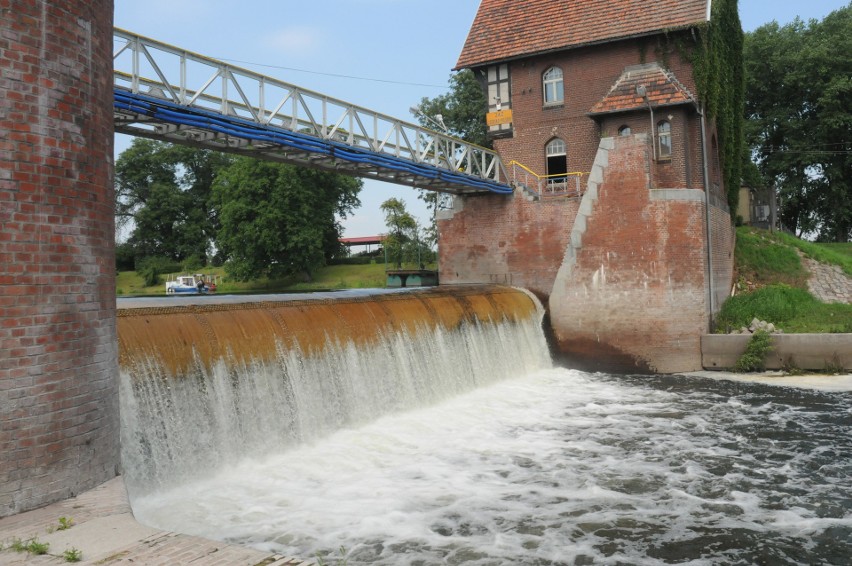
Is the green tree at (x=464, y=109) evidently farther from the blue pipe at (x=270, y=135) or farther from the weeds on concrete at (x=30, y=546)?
the weeds on concrete at (x=30, y=546)

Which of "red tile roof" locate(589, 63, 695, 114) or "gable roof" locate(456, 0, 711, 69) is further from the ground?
"gable roof" locate(456, 0, 711, 69)

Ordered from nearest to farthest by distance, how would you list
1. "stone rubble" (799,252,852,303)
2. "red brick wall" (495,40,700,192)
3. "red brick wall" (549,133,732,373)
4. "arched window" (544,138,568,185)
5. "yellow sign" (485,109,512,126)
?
1. "red brick wall" (549,133,732,373)
2. "red brick wall" (495,40,700,192)
3. "stone rubble" (799,252,852,303)
4. "arched window" (544,138,568,185)
5. "yellow sign" (485,109,512,126)

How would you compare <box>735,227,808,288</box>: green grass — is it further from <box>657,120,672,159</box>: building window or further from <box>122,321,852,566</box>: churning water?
<box>122,321,852,566</box>: churning water

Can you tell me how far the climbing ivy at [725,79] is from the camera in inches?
856

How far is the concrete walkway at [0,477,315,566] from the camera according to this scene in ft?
14.3

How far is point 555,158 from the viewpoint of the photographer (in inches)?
964

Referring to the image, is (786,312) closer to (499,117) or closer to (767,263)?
(767,263)

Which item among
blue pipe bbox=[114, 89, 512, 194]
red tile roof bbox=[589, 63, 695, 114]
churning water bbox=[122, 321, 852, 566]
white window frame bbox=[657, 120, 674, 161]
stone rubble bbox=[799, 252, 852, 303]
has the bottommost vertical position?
churning water bbox=[122, 321, 852, 566]

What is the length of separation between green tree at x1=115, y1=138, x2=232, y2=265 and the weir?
46.4 meters

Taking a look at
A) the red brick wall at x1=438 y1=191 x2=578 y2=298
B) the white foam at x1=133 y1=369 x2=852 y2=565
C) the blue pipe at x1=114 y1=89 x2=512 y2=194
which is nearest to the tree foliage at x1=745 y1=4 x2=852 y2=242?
the red brick wall at x1=438 y1=191 x2=578 y2=298

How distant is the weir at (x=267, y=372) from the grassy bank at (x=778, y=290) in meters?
9.28

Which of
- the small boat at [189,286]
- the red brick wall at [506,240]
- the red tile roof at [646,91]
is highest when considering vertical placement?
the red tile roof at [646,91]

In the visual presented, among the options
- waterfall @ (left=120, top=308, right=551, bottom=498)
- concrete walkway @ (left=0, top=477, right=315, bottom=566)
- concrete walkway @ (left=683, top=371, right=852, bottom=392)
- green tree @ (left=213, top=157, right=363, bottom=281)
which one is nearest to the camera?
concrete walkway @ (left=0, top=477, right=315, bottom=566)

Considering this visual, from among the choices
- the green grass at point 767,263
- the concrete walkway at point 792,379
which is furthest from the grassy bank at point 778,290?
the concrete walkway at point 792,379
